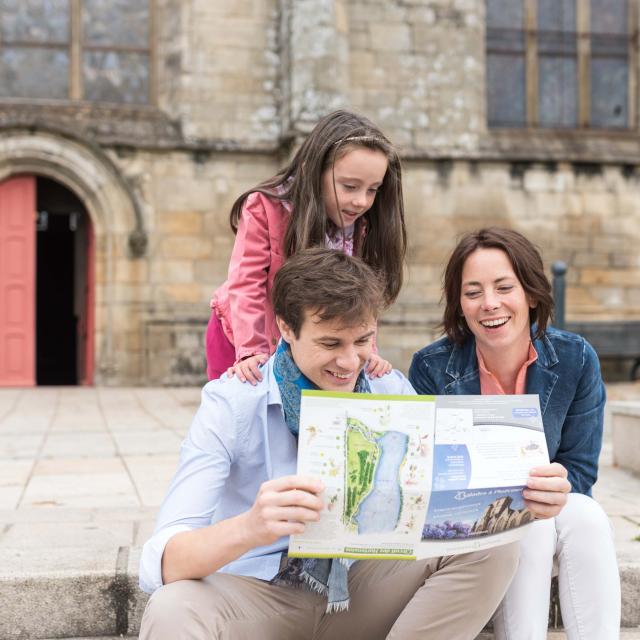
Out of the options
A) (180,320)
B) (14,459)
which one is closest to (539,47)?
(180,320)

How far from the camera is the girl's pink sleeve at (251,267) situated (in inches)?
109

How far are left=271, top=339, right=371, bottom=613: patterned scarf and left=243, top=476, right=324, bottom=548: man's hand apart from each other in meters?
0.27

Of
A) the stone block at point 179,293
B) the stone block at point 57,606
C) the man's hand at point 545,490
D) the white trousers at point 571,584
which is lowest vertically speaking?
the stone block at point 57,606

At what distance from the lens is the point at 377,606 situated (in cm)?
221

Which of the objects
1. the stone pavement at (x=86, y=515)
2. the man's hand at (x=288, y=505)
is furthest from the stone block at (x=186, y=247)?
the man's hand at (x=288, y=505)

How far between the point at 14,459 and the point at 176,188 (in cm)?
644

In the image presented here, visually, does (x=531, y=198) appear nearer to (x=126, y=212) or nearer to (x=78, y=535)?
(x=126, y=212)

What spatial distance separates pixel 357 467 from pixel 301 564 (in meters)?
0.44

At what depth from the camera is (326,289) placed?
6.38 feet

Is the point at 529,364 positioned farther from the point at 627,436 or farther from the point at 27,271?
the point at 27,271

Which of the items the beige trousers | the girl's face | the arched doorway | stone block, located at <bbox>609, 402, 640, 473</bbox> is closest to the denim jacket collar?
the girl's face

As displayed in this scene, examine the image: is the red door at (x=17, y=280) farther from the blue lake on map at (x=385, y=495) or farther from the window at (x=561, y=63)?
the blue lake on map at (x=385, y=495)

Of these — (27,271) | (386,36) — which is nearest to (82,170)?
(27,271)

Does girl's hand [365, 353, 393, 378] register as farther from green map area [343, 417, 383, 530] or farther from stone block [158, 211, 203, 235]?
stone block [158, 211, 203, 235]
